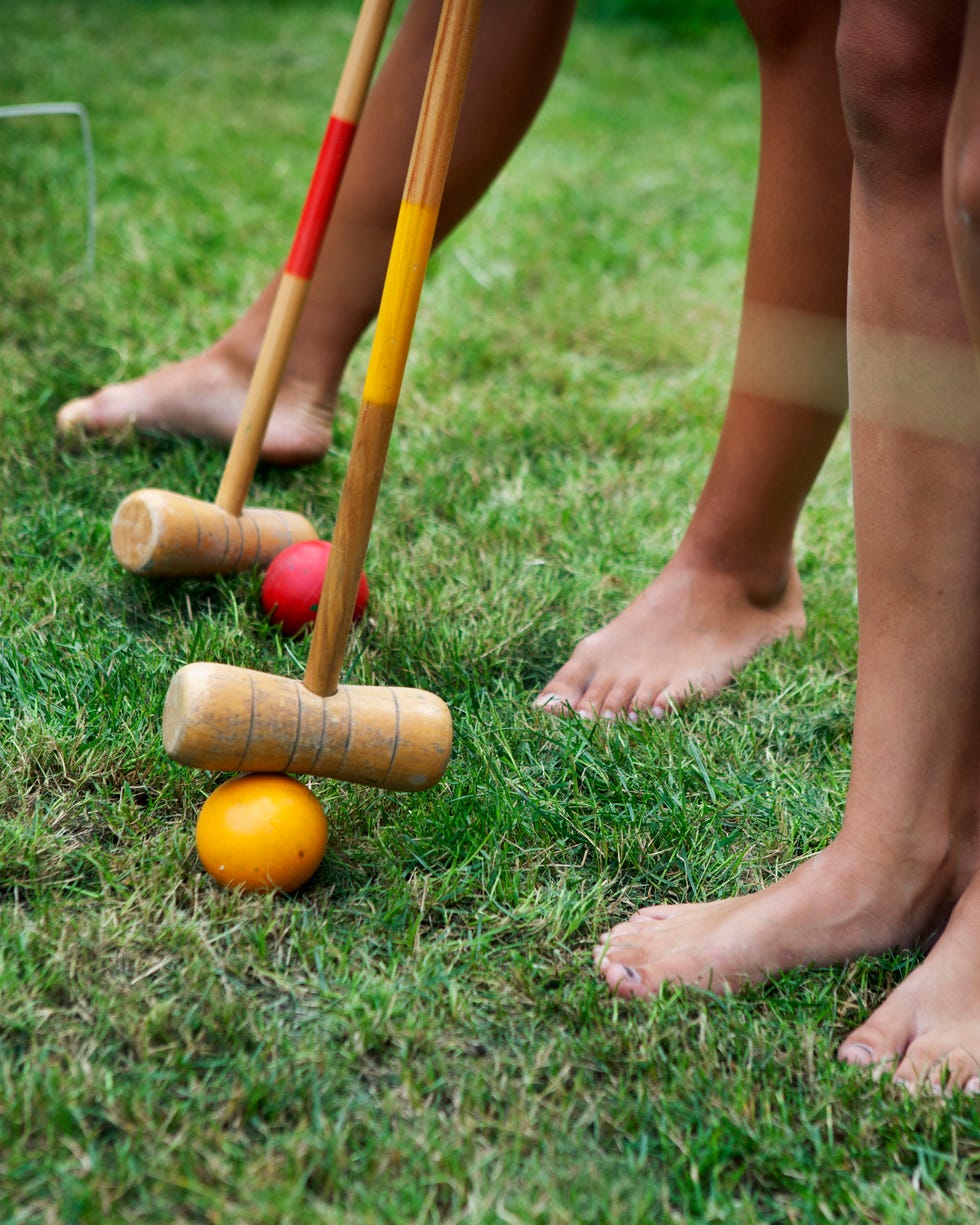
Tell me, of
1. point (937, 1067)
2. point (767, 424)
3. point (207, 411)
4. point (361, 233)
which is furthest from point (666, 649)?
point (207, 411)

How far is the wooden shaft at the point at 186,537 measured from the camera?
5.71ft

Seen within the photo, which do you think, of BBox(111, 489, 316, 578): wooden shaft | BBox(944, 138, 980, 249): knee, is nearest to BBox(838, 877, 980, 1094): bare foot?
BBox(944, 138, 980, 249): knee

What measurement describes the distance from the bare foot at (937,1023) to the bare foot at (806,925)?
0.06 metres

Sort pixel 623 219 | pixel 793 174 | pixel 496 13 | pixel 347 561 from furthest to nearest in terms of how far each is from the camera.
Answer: pixel 623 219 < pixel 496 13 < pixel 793 174 < pixel 347 561

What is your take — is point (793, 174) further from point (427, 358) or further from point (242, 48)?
point (242, 48)

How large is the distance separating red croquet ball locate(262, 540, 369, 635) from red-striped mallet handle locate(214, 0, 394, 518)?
133mm

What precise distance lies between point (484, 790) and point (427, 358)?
1.53 metres

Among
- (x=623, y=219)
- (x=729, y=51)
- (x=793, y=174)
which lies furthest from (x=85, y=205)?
(x=729, y=51)

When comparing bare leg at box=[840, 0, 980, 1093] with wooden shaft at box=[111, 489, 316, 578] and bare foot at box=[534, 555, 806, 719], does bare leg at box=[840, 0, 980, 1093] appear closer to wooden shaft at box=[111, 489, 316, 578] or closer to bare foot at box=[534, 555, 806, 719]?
bare foot at box=[534, 555, 806, 719]

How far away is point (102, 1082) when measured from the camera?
107 cm

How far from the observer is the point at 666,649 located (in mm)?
1781

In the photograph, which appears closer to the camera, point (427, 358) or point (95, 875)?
point (95, 875)

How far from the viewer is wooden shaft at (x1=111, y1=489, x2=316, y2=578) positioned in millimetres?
1741

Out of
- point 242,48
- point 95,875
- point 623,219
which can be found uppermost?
point 242,48
